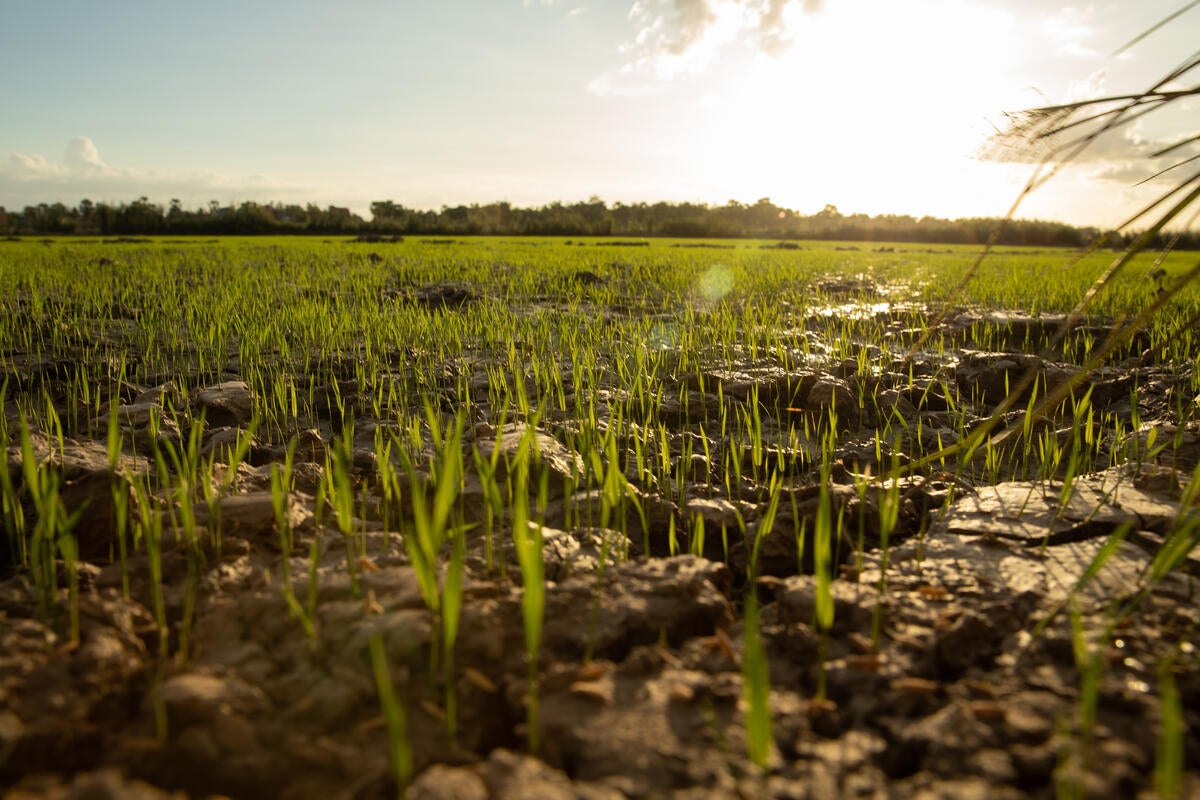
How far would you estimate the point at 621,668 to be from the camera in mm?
946

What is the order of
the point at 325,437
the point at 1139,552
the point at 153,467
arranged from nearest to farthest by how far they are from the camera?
the point at 1139,552 < the point at 153,467 < the point at 325,437

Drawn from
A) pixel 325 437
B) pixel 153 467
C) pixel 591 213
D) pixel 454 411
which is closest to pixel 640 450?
pixel 454 411

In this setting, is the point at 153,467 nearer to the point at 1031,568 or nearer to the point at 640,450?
the point at 640,450

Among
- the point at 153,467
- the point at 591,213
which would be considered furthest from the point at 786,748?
the point at 591,213

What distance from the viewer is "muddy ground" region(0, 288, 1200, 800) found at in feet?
2.52

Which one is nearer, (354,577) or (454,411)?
(354,577)

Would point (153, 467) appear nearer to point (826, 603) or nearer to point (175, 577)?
point (175, 577)

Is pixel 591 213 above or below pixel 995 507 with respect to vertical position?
above

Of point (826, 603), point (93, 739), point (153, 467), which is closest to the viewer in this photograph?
point (93, 739)

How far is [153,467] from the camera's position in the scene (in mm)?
1821

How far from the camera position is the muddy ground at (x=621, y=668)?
0.77m

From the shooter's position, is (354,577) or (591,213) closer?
(354,577)

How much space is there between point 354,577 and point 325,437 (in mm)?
1279

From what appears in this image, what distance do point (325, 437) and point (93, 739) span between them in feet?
4.98
